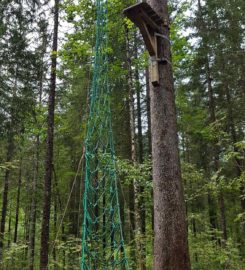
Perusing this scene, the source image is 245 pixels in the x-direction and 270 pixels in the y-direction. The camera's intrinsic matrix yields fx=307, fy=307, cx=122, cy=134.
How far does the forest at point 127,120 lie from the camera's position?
2.86 metres

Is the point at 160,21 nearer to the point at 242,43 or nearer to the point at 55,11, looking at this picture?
the point at 55,11

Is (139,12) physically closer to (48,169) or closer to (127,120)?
(48,169)

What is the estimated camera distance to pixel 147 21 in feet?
9.35

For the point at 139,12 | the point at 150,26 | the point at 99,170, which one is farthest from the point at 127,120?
the point at 139,12

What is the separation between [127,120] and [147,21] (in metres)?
8.53

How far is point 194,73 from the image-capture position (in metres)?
A: 11.7

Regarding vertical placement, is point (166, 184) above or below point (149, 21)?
below

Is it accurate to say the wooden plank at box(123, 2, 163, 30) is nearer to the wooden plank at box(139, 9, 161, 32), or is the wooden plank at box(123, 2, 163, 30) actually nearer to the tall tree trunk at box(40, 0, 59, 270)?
the wooden plank at box(139, 9, 161, 32)

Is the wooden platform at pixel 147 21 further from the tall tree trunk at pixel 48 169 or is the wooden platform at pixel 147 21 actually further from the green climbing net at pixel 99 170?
the tall tree trunk at pixel 48 169

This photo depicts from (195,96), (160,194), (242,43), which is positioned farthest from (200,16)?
(160,194)

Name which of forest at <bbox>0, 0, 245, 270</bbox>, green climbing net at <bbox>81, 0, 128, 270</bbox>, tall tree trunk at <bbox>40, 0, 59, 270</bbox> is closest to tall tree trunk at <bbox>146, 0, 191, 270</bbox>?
forest at <bbox>0, 0, 245, 270</bbox>

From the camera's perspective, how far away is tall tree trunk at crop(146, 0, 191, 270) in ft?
8.04

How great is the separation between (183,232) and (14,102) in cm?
677

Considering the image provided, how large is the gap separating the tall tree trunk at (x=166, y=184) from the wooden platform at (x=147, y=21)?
0.11 meters
